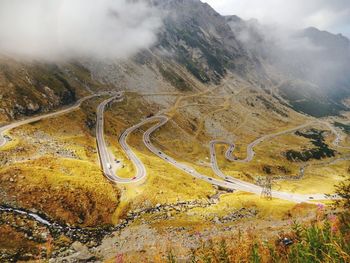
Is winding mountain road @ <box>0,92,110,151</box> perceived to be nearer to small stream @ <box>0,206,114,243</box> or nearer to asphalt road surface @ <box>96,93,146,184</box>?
asphalt road surface @ <box>96,93,146,184</box>

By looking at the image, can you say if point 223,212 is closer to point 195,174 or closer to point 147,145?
point 195,174

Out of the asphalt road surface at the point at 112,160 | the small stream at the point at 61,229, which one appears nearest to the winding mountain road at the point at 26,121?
the asphalt road surface at the point at 112,160

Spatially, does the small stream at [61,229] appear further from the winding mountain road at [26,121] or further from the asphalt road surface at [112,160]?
Answer: the winding mountain road at [26,121]

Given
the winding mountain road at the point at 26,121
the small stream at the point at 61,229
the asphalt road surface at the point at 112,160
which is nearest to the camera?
the small stream at the point at 61,229

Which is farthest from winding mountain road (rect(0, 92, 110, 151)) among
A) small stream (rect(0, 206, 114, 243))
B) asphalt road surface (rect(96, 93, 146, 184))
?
small stream (rect(0, 206, 114, 243))

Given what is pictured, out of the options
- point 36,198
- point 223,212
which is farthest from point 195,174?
point 36,198

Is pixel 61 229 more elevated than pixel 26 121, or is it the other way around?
pixel 26 121

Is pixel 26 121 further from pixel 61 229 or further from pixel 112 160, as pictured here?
pixel 61 229

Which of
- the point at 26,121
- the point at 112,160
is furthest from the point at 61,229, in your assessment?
the point at 26,121

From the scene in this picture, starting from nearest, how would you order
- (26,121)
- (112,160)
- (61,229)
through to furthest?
(61,229), (112,160), (26,121)

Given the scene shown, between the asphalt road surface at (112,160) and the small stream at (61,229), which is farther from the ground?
the asphalt road surface at (112,160)

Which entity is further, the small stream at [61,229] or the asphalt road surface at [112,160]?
the asphalt road surface at [112,160]
